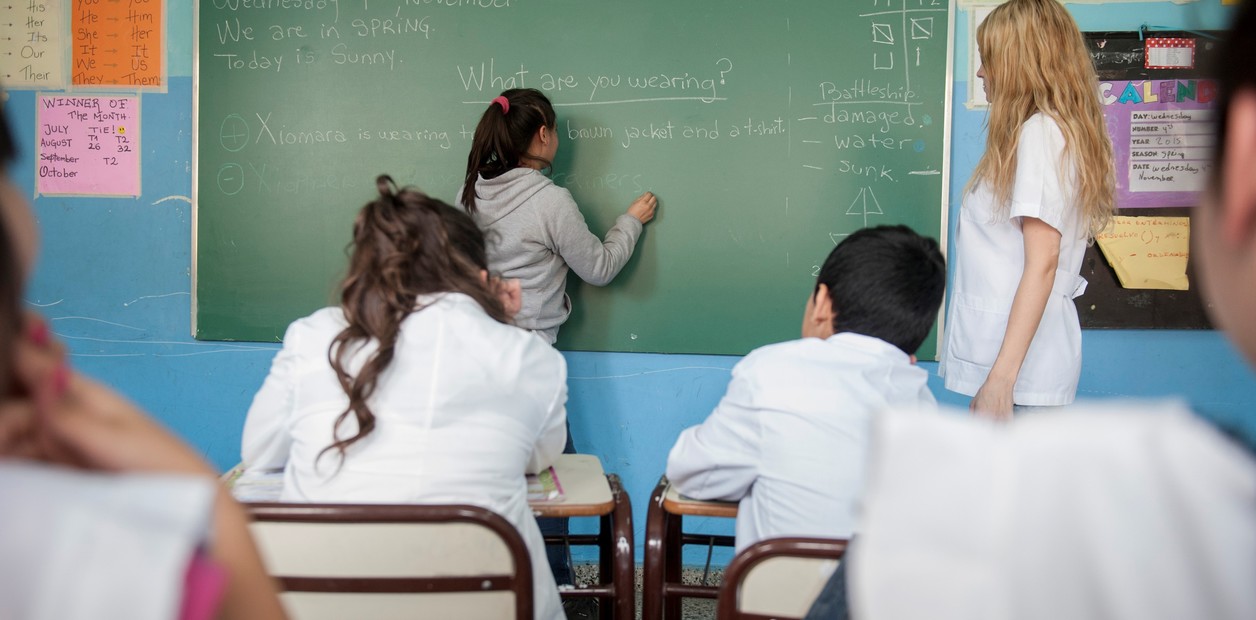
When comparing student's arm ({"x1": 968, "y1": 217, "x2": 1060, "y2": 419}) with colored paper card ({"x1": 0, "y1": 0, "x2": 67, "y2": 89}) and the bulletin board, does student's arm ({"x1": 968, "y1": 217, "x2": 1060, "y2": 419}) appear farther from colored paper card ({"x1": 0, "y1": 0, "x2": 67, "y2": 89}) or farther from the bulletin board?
colored paper card ({"x1": 0, "y1": 0, "x2": 67, "y2": 89})

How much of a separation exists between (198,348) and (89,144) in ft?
2.74

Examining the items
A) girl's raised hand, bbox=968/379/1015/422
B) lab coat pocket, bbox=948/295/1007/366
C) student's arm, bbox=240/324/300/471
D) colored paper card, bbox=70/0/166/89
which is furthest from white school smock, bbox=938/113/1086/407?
colored paper card, bbox=70/0/166/89

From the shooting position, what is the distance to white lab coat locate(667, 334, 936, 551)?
1.64 meters

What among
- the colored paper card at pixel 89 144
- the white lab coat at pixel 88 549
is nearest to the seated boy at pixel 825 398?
the white lab coat at pixel 88 549

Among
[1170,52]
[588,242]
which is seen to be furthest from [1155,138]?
[588,242]

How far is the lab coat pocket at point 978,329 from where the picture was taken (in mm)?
2326

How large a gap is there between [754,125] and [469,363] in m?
1.88

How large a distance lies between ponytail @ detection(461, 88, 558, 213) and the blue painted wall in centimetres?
70

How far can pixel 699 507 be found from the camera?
1.85 meters

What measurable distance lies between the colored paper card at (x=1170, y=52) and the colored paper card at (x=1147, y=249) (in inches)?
19.5

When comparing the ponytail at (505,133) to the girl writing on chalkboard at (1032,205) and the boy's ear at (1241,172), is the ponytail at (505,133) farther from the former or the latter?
the boy's ear at (1241,172)

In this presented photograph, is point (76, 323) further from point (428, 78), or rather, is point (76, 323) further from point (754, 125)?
point (754, 125)

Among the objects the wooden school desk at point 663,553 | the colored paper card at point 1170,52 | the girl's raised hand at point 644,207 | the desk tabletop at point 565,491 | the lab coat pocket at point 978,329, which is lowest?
the wooden school desk at point 663,553

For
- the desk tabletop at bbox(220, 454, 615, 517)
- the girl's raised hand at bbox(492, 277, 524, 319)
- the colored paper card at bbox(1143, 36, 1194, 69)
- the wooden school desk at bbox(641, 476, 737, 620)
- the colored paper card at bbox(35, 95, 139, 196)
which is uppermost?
the colored paper card at bbox(1143, 36, 1194, 69)
